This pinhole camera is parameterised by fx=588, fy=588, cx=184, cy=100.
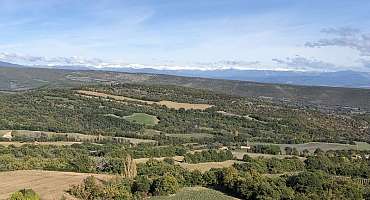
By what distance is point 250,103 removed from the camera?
16725 centimetres

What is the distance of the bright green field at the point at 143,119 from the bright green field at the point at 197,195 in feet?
223

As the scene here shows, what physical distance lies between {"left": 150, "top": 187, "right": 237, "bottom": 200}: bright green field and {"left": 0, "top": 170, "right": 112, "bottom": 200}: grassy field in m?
9.02

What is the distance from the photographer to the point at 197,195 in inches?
2292

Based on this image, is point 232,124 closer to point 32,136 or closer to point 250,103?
point 250,103

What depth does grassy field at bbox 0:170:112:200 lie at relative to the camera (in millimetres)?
57094

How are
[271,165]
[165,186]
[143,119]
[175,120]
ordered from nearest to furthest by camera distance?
[165,186] → [271,165] → [143,119] → [175,120]

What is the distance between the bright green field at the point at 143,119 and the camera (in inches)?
5074

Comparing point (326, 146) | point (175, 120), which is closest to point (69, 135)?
point (175, 120)

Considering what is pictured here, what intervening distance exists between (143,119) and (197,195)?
73585mm

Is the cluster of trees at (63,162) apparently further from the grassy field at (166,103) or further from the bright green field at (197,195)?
the grassy field at (166,103)

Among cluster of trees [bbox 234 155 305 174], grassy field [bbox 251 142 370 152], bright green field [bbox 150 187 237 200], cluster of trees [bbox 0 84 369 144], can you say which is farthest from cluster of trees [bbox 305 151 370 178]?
cluster of trees [bbox 0 84 369 144]

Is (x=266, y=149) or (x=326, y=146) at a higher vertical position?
(x=266, y=149)

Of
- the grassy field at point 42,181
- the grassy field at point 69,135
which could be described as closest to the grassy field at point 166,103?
the grassy field at point 69,135

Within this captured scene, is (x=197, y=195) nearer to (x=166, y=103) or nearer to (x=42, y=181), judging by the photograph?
(x=42, y=181)
